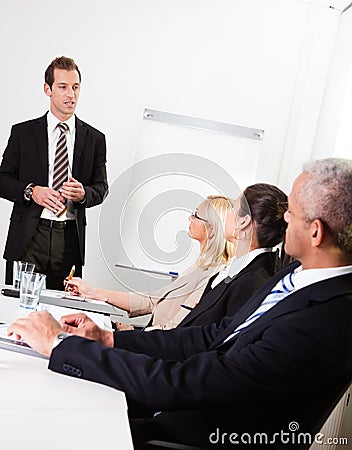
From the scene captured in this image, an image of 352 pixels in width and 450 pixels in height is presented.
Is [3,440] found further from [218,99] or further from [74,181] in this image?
[218,99]

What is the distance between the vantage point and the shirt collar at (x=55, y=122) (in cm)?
529

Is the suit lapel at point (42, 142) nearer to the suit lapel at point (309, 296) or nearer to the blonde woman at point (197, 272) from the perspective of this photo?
the blonde woman at point (197, 272)

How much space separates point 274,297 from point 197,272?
5.35ft

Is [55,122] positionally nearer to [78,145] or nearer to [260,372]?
[78,145]

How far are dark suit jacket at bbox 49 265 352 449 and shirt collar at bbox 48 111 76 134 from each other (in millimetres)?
3667

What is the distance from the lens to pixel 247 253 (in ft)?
9.47

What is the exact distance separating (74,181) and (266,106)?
1.73 m

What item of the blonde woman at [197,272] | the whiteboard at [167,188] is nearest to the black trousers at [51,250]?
the whiteboard at [167,188]

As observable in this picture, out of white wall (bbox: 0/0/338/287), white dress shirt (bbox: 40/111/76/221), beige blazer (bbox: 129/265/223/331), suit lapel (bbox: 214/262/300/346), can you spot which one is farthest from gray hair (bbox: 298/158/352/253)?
white wall (bbox: 0/0/338/287)

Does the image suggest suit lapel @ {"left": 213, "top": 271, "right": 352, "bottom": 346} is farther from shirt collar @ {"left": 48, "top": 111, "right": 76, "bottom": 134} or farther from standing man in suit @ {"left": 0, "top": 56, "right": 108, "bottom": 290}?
shirt collar @ {"left": 48, "top": 111, "right": 76, "bottom": 134}

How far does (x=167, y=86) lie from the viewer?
18.8 feet

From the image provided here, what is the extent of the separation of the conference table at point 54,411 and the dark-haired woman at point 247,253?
0.96m

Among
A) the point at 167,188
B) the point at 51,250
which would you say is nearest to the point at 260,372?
the point at 51,250

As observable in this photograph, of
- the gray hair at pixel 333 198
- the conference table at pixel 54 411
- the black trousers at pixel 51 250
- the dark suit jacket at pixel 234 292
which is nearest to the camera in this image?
the conference table at pixel 54 411
